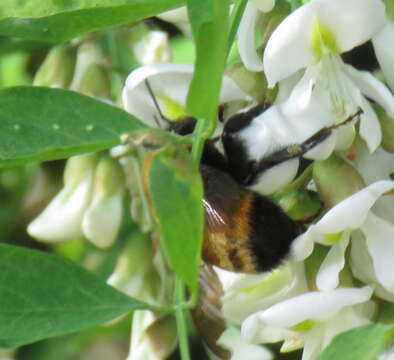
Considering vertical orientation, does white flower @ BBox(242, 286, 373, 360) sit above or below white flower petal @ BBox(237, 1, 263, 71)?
below

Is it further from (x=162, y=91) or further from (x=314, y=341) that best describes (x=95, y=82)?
(x=314, y=341)

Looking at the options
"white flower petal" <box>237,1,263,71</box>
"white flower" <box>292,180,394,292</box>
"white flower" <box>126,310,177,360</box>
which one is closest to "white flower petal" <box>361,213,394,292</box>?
"white flower" <box>292,180,394,292</box>

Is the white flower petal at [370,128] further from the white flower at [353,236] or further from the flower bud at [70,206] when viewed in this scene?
the flower bud at [70,206]

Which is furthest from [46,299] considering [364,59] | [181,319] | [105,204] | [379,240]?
[364,59]

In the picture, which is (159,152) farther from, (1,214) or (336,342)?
(1,214)

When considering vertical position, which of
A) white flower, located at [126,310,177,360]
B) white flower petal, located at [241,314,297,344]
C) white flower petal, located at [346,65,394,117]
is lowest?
white flower, located at [126,310,177,360]

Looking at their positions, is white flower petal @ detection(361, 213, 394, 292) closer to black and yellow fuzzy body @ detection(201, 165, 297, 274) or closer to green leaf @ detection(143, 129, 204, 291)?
black and yellow fuzzy body @ detection(201, 165, 297, 274)

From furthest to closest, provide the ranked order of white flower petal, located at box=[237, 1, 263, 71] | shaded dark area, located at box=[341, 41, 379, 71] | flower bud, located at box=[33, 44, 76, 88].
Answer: shaded dark area, located at box=[341, 41, 379, 71]
flower bud, located at box=[33, 44, 76, 88]
white flower petal, located at box=[237, 1, 263, 71]

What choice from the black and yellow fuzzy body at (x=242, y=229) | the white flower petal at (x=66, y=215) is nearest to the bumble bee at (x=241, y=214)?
the black and yellow fuzzy body at (x=242, y=229)

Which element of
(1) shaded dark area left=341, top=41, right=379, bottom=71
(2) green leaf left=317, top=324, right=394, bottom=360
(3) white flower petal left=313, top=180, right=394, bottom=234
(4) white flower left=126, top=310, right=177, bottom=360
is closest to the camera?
(2) green leaf left=317, top=324, right=394, bottom=360
